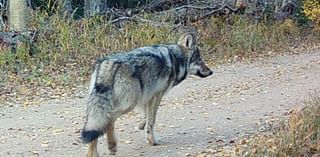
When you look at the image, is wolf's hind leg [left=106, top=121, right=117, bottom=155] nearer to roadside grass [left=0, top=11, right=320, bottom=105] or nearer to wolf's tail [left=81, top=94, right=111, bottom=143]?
wolf's tail [left=81, top=94, right=111, bottom=143]

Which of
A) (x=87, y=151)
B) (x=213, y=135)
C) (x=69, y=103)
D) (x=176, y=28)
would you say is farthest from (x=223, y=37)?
(x=87, y=151)

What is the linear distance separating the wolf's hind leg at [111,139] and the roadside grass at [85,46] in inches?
165

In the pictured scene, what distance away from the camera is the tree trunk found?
15641mm

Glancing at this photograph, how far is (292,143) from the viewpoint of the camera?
6633 mm

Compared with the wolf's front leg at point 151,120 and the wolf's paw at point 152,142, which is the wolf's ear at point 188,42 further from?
the wolf's paw at point 152,142

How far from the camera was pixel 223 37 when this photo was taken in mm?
18391

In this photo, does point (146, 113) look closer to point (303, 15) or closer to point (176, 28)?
point (176, 28)

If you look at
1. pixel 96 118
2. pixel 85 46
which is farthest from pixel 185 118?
pixel 85 46

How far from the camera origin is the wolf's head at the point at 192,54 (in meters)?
8.52

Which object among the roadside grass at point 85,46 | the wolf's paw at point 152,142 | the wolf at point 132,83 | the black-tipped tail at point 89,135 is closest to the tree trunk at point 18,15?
A: the roadside grass at point 85,46

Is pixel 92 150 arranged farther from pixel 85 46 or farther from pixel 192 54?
pixel 85 46

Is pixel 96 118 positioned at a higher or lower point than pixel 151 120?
higher

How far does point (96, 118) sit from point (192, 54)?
6.79 feet

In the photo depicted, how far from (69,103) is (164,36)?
5.55 m
